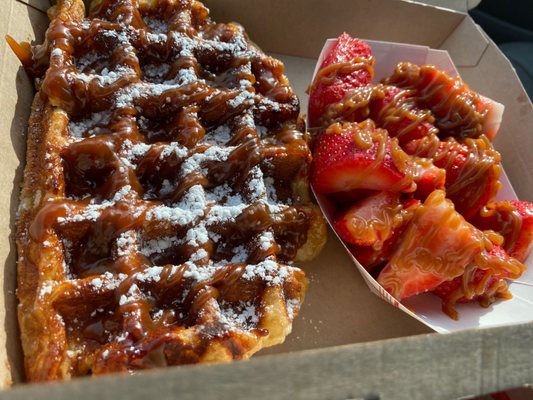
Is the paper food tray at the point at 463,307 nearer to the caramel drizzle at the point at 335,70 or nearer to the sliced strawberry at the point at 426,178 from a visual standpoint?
the caramel drizzle at the point at 335,70

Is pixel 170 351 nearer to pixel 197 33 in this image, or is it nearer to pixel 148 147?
pixel 148 147

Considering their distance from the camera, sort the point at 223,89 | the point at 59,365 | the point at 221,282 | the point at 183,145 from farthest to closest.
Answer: the point at 223,89 < the point at 183,145 < the point at 221,282 < the point at 59,365

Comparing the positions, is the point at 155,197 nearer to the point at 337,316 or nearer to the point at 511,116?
the point at 337,316

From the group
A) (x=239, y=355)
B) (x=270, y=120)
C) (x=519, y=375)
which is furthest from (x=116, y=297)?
(x=519, y=375)

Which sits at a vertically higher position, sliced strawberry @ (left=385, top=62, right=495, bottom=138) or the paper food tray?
sliced strawberry @ (left=385, top=62, right=495, bottom=138)

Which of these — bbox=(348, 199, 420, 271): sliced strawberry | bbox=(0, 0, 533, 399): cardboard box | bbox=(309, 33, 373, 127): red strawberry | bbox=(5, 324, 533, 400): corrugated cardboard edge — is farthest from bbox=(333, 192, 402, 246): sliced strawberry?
bbox=(5, 324, 533, 400): corrugated cardboard edge

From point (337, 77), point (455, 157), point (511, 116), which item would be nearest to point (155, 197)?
point (337, 77)

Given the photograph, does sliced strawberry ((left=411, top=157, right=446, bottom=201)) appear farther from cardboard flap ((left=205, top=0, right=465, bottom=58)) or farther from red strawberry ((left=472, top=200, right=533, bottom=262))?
cardboard flap ((left=205, top=0, right=465, bottom=58))
